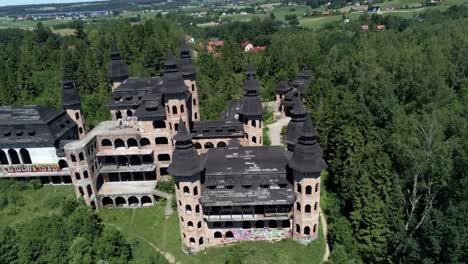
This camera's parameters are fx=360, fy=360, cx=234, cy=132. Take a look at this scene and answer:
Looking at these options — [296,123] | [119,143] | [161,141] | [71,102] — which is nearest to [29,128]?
[71,102]

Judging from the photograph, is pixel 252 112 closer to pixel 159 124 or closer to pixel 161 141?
pixel 159 124

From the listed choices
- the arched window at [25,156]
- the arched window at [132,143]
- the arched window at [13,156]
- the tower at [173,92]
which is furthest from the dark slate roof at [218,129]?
the arched window at [13,156]

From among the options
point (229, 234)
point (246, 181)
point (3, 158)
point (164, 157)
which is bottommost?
point (229, 234)

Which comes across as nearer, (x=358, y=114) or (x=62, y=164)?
(x=358, y=114)

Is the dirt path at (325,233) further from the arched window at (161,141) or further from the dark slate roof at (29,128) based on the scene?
the dark slate roof at (29,128)

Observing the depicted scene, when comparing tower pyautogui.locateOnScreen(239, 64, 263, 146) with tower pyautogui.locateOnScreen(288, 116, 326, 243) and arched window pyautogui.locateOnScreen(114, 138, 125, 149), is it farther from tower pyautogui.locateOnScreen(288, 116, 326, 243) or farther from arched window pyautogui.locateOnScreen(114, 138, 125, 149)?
arched window pyautogui.locateOnScreen(114, 138, 125, 149)

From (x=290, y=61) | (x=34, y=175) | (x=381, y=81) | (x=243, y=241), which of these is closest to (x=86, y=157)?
(x=34, y=175)
